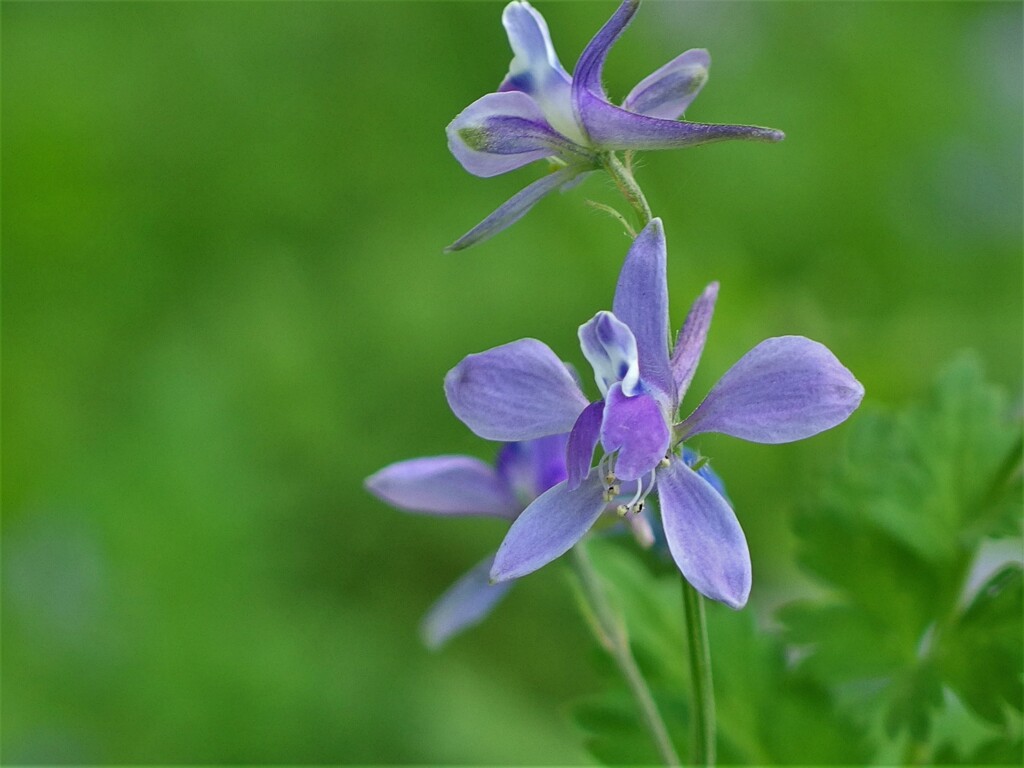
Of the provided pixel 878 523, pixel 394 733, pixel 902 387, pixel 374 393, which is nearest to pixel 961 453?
pixel 878 523

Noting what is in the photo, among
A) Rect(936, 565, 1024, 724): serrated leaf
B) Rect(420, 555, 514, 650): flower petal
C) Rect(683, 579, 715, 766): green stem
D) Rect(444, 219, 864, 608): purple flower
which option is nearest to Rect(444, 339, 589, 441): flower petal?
Rect(444, 219, 864, 608): purple flower

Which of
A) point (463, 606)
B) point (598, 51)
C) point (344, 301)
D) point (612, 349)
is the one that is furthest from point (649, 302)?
point (344, 301)

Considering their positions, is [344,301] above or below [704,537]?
above

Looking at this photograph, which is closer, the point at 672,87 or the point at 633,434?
the point at 633,434

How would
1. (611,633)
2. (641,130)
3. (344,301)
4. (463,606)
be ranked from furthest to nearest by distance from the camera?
(344,301)
(463,606)
(611,633)
(641,130)

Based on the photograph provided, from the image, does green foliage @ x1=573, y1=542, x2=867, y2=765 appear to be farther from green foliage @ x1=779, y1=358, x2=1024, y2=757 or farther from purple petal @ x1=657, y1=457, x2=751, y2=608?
purple petal @ x1=657, y1=457, x2=751, y2=608

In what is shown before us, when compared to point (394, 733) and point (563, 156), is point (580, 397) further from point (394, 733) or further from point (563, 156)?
point (394, 733)

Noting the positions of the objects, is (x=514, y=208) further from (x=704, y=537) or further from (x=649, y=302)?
(x=704, y=537)
